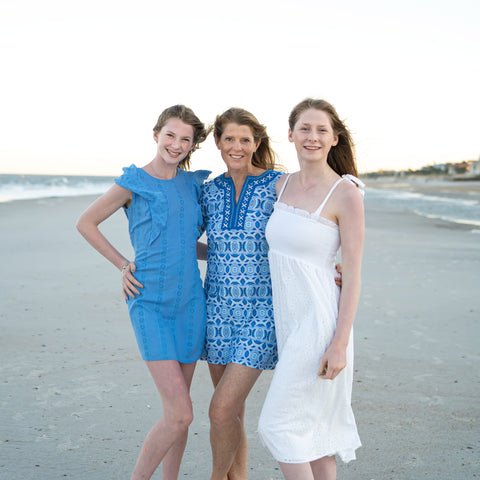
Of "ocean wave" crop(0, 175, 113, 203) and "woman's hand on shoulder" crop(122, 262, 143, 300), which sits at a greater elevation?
"woman's hand on shoulder" crop(122, 262, 143, 300)

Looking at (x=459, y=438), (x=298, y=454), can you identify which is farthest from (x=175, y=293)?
(x=459, y=438)

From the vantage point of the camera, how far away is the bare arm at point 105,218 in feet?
8.78

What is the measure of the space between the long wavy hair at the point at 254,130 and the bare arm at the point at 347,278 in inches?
30.0

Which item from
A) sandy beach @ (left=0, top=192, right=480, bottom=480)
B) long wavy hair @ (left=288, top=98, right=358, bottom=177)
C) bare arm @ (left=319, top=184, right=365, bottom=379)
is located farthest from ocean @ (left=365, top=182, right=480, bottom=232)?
bare arm @ (left=319, top=184, right=365, bottom=379)

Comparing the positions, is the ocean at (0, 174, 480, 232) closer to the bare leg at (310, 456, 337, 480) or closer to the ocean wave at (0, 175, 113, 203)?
the ocean wave at (0, 175, 113, 203)

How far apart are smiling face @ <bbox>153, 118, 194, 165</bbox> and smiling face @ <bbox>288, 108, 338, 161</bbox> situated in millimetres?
592

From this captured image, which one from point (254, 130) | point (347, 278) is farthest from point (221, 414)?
point (254, 130)

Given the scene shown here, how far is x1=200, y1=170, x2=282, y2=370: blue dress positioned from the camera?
8.48 ft

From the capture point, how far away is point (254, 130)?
9.29 feet

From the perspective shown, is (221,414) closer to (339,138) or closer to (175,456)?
(175,456)

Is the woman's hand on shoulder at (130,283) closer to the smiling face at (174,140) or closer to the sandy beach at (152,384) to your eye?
the smiling face at (174,140)

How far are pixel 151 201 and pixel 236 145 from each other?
535 mm

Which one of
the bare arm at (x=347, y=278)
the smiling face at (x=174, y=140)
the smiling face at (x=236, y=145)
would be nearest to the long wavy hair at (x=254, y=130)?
the smiling face at (x=236, y=145)

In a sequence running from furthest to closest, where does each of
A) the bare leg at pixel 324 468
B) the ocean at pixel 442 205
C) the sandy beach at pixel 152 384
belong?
the ocean at pixel 442 205 → the sandy beach at pixel 152 384 → the bare leg at pixel 324 468
